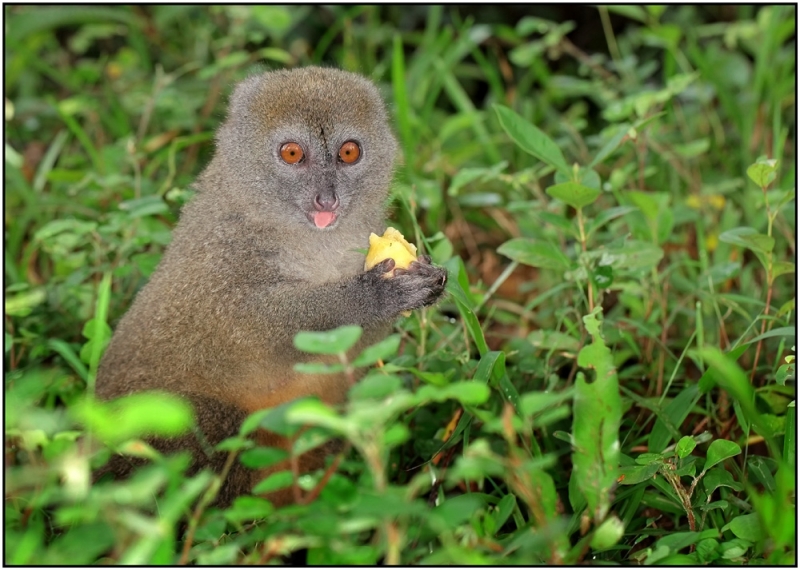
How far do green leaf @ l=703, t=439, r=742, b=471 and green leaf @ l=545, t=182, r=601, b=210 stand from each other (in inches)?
45.8

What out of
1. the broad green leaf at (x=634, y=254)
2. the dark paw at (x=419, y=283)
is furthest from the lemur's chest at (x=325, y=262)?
the broad green leaf at (x=634, y=254)

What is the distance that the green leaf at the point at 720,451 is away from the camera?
9.75ft

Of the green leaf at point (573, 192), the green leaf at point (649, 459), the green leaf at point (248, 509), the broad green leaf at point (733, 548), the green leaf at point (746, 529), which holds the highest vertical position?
the green leaf at point (573, 192)

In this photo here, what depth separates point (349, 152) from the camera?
150 inches

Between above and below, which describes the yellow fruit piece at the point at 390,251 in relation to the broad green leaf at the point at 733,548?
above

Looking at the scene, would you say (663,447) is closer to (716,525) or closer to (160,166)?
(716,525)

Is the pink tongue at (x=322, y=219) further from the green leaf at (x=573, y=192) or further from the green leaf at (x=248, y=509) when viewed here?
the green leaf at (x=248, y=509)

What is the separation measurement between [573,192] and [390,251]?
81cm

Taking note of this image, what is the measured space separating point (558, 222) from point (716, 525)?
4.51ft

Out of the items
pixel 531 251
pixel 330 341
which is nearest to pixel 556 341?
pixel 531 251

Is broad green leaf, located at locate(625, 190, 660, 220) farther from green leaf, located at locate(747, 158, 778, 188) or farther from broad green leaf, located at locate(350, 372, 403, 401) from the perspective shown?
broad green leaf, located at locate(350, 372, 403, 401)

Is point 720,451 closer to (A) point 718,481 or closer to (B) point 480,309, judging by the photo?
(A) point 718,481

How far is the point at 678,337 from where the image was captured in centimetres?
466

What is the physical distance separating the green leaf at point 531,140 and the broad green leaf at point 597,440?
4.34 ft
